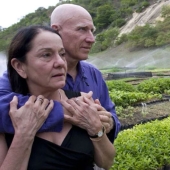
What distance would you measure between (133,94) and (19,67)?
6.67 m

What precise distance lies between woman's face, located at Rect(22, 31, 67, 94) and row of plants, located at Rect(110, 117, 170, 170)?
1.73 m

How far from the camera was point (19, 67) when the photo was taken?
1601 millimetres

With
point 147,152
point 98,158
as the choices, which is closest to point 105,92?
point 98,158

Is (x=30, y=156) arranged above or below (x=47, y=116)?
below

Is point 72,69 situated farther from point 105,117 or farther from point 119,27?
point 119,27

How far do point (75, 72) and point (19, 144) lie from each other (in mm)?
728

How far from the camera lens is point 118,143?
137 inches

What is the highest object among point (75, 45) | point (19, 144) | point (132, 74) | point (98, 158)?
point (75, 45)

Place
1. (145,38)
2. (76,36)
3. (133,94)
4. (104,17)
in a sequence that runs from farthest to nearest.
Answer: (104,17), (145,38), (133,94), (76,36)

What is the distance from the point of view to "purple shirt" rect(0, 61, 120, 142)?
1.51 metres

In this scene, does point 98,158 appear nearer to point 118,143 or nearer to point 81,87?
point 81,87

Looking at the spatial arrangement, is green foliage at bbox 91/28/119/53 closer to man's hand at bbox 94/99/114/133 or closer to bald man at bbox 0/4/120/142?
bald man at bbox 0/4/120/142

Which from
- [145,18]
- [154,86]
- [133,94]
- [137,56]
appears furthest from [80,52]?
[145,18]

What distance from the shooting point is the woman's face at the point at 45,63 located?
5.08ft
